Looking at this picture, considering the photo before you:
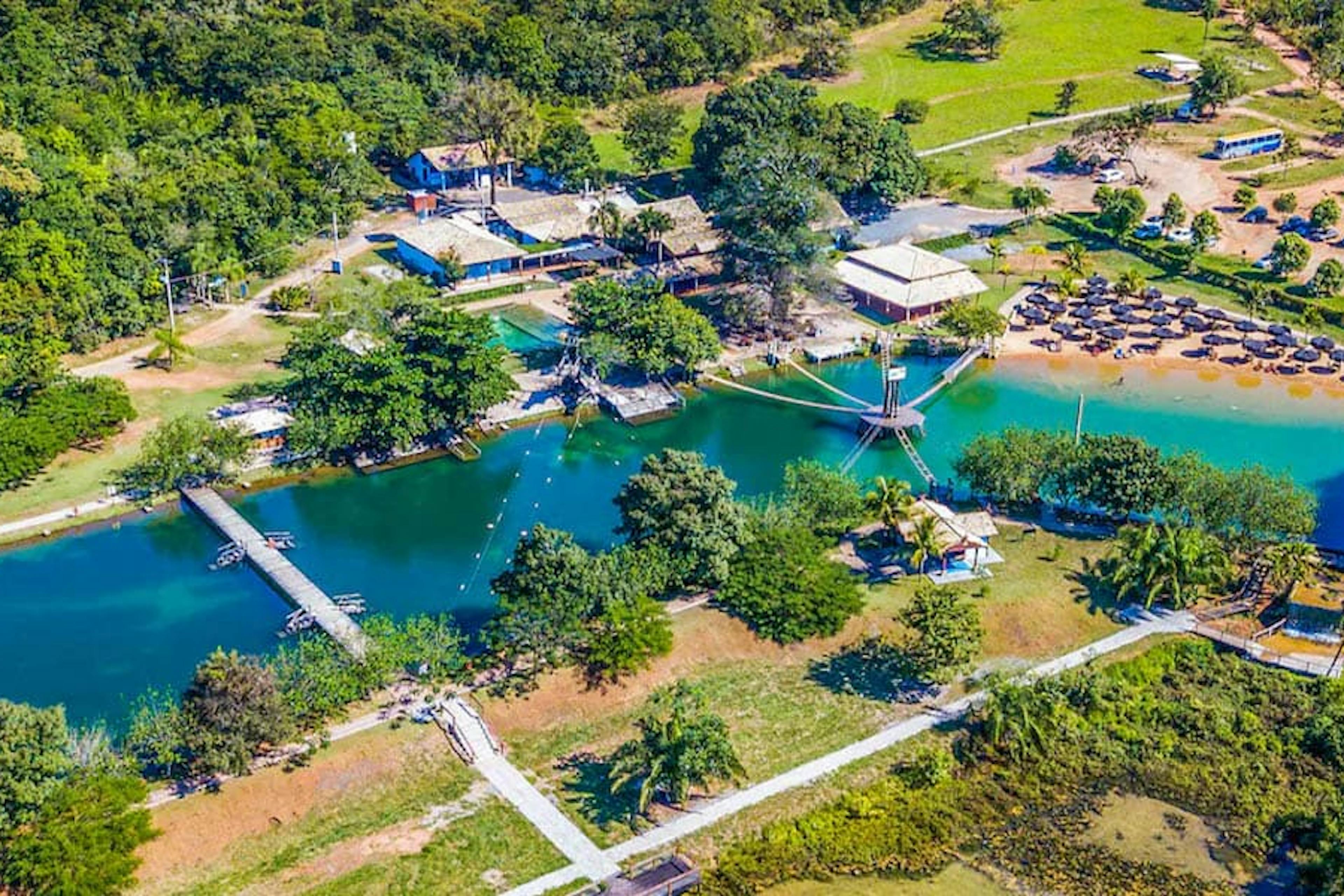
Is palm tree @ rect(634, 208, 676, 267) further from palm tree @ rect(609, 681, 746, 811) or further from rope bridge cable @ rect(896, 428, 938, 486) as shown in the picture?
palm tree @ rect(609, 681, 746, 811)

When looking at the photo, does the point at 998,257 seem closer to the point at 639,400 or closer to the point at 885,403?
the point at 885,403

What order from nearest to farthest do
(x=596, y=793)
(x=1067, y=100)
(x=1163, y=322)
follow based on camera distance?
(x=596, y=793) < (x=1163, y=322) < (x=1067, y=100)

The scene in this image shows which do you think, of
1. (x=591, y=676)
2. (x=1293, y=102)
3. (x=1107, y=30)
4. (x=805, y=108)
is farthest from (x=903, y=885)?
(x=1107, y=30)

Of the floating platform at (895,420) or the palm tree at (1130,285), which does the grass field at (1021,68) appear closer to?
the palm tree at (1130,285)

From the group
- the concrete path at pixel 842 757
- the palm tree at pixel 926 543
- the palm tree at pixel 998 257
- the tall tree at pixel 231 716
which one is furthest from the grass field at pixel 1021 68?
the tall tree at pixel 231 716

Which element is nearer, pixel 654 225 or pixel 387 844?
pixel 387 844

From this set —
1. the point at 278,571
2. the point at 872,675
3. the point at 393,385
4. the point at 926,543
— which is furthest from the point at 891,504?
the point at 278,571

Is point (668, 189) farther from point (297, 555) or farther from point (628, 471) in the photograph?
point (297, 555)
